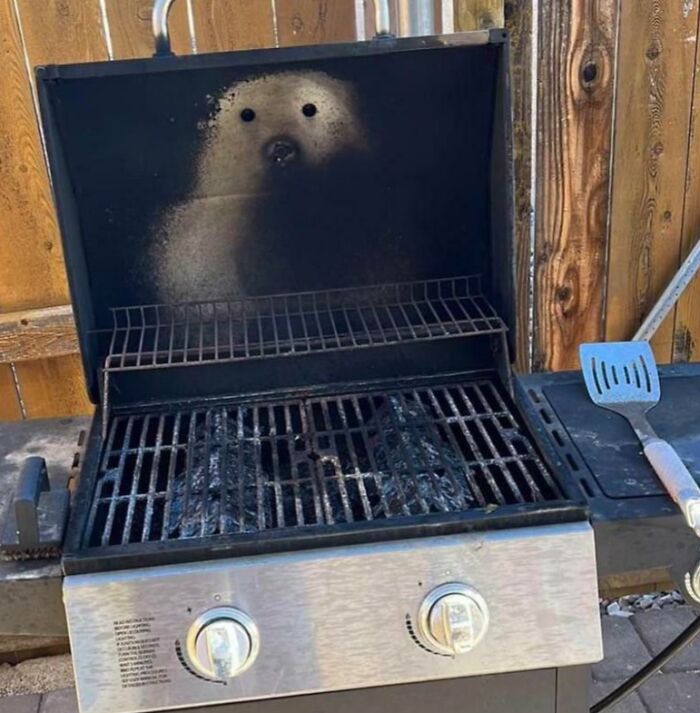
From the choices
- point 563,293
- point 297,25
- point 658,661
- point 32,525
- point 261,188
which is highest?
point 297,25

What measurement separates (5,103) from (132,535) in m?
1.25

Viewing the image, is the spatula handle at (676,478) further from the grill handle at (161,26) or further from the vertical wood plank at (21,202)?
the vertical wood plank at (21,202)

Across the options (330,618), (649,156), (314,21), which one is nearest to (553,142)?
(649,156)

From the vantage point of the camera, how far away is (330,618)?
0.90 metres

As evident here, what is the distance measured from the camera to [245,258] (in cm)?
130

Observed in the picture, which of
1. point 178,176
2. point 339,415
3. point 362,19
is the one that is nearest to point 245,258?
point 178,176

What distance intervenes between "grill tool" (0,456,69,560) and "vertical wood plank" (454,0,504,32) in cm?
123

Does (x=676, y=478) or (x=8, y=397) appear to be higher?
(x=676, y=478)

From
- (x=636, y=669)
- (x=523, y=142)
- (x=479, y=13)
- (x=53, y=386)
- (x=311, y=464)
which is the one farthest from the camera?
(x=53, y=386)

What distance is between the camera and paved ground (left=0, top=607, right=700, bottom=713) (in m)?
1.89

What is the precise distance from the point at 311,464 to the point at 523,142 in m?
0.98

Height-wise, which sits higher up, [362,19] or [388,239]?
[362,19]

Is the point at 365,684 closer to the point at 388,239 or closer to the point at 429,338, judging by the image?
the point at 429,338

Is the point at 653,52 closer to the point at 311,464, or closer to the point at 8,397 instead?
the point at 311,464
